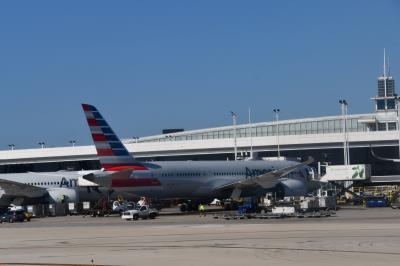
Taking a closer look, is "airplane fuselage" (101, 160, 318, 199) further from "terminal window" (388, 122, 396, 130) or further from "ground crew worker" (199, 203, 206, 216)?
"terminal window" (388, 122, 396, 130)

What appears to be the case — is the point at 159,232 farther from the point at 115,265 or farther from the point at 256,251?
the point at 115,265

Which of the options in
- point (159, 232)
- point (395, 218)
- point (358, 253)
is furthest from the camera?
point (395, 218)

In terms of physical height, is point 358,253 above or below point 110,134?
below

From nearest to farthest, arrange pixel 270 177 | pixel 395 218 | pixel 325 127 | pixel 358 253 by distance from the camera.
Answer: pixel 358 253
pixel 395 218
pixel 270 177
pixel 325 127

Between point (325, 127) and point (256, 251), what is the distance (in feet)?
373

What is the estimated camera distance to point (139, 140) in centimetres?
15550

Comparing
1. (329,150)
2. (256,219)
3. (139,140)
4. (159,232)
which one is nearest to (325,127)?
(329,150)

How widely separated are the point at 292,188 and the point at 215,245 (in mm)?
49341

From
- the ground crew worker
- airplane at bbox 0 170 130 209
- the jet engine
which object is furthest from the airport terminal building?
airplane at bbox 0 170 130 209

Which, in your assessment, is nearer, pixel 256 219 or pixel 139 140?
pixel 256 219

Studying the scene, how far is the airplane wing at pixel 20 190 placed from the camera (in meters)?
79.4

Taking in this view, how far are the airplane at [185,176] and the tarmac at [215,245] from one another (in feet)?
61.3

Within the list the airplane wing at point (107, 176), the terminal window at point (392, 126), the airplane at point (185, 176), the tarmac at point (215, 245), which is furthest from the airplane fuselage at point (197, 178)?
the terminal window at point (392, 126)

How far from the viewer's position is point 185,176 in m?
77.2
